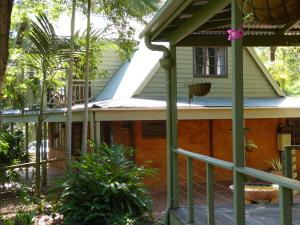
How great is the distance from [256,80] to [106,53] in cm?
623

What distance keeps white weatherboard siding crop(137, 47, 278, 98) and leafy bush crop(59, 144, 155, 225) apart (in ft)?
21.8

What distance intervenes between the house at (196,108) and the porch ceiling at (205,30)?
684 cm

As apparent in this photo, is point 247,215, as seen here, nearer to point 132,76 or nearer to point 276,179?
point 276,179

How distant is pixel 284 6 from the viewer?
3086mm

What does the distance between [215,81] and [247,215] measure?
1101 cm

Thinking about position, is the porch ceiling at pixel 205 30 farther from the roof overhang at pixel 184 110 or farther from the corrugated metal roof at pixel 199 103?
the corrugated metal roof at pixel 199 103

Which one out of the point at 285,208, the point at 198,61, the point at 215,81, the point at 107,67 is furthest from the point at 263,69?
the point at 285,208

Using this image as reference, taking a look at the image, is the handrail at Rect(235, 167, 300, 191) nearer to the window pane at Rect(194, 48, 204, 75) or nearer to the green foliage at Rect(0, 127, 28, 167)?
the green foliage at Rect(0, 127, 28, 167)

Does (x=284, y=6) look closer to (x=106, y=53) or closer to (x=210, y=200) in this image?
(x=210, y=200)

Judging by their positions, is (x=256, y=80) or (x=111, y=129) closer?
(x=111, y=129)

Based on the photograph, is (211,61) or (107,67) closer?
(211,61)

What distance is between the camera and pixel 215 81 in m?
16.5

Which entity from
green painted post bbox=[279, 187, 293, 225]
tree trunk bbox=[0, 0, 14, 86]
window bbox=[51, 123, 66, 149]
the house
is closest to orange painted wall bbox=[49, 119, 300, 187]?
the house

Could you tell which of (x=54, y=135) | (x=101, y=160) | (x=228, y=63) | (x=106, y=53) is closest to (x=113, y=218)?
(x=101, y=160)
